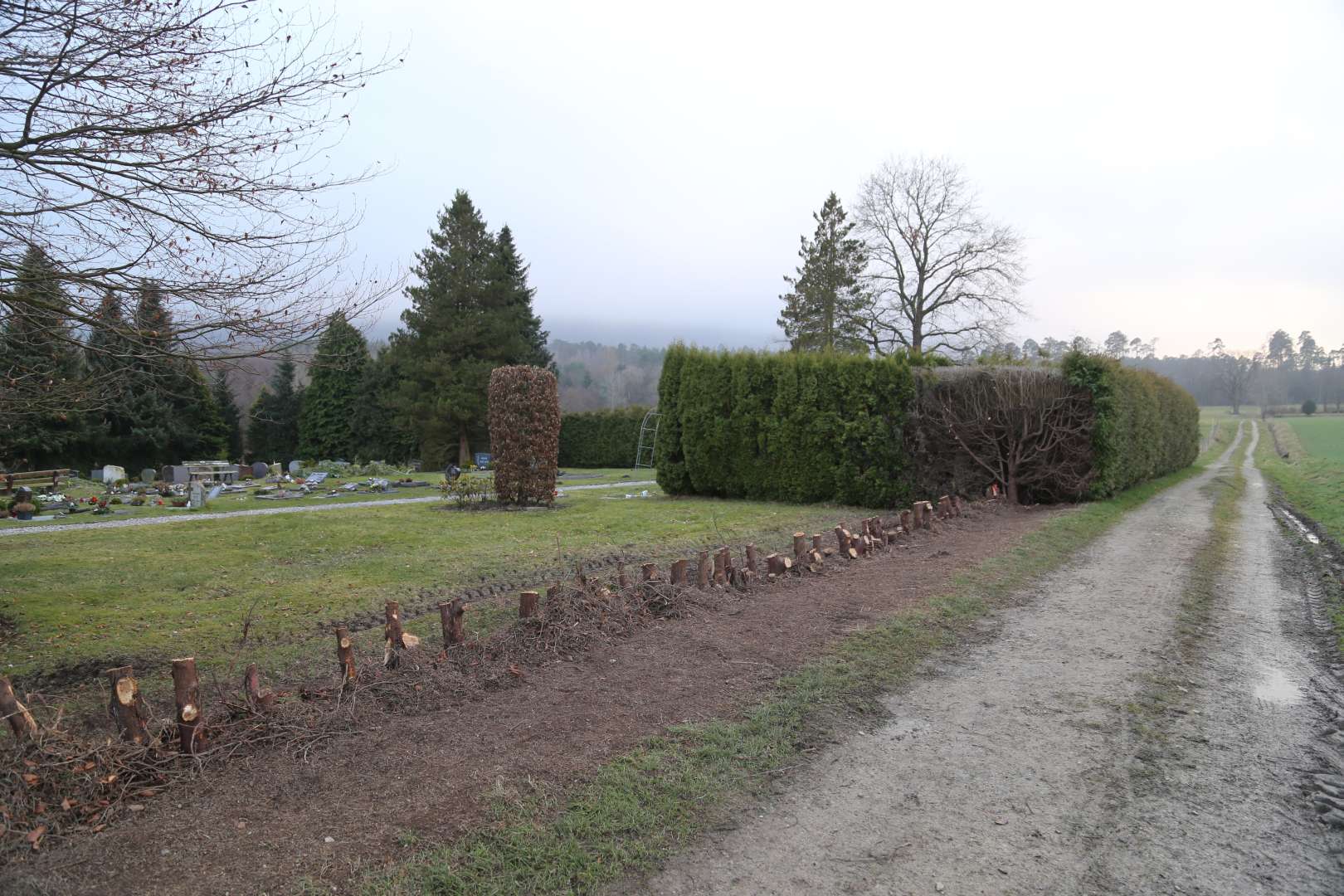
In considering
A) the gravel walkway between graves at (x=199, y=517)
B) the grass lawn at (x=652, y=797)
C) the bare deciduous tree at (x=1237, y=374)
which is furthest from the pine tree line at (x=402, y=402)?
the bare deciduous tree at (x=1237, y=374)

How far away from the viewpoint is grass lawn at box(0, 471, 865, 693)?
5684 mm

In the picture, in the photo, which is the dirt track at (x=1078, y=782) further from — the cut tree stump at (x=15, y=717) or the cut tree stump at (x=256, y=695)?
the cut tree stump at (x=15, y=717)

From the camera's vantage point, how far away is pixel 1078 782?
3.45 m

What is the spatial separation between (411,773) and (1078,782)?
304cm

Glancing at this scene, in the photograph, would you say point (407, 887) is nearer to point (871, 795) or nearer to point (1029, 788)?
point (871, 795)

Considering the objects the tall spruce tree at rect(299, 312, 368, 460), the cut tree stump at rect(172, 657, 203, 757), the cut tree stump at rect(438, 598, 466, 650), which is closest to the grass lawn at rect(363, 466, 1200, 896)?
the cut tree stump at rect(172, 657, 203, 757)

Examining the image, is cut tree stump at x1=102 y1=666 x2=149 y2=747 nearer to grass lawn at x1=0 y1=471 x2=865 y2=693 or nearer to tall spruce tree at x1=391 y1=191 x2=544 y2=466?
grass lawn at x1=0 y1=471 x2=865 y2=693

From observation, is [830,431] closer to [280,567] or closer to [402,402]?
[280,567]

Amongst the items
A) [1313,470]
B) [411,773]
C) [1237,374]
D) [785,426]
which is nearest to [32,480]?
[785,426]

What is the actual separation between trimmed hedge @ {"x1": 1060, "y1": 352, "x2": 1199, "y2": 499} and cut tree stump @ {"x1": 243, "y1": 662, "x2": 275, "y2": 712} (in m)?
15.0

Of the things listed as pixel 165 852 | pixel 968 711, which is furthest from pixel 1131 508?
pixel 165 852

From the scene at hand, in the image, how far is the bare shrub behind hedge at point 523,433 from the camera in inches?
588

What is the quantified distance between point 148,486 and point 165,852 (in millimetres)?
20124

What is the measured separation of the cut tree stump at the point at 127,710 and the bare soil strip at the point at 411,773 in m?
0.37
